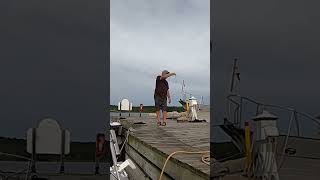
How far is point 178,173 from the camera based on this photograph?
131 inches

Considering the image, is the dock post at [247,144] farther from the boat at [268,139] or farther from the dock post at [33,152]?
the dock post at [33,152]

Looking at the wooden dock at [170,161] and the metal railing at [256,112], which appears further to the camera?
the wooden dock at [170,161]

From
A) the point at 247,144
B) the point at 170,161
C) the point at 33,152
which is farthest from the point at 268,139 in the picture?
the point at 170,161

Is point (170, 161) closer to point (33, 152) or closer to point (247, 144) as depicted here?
point (247, 144)

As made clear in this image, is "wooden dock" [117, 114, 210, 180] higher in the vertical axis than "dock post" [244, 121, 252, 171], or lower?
lower

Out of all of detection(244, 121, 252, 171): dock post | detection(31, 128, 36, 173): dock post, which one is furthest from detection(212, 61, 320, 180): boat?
detection(31, 128, 36, 173): dock post

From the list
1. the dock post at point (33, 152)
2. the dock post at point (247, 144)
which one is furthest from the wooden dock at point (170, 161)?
the dock post at point (33, 152)

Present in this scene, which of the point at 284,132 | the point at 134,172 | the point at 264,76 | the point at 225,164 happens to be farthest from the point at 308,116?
the point at 134,172

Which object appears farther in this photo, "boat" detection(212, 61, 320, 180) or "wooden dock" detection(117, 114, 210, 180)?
"wooden dock" detection(117, 114, 210, 180)

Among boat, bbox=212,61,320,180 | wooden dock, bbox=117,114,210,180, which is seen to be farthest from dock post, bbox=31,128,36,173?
wooden dock, bbox=117,114,210,180

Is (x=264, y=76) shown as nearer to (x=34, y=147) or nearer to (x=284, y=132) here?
(x=284, y=132)

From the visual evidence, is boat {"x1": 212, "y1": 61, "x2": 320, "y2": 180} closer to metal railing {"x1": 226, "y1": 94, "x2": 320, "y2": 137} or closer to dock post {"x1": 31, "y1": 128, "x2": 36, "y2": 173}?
metal railing {"x1": 226, "y1": 94, "x2": 320, "y2": 137}

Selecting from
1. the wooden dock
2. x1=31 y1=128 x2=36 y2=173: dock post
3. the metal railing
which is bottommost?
the wooden dock

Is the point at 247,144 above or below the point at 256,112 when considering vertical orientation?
below
